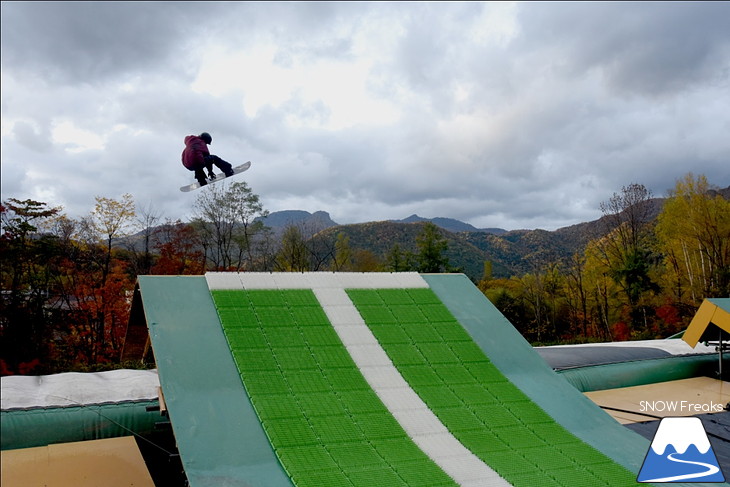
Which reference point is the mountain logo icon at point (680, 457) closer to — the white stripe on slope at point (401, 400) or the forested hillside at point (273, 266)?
the white stripe on slope at point (401, 400)

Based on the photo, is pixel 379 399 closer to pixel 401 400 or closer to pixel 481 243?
pixel 401 400

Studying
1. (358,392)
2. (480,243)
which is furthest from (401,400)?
(480,243)

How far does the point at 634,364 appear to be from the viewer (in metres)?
7.48

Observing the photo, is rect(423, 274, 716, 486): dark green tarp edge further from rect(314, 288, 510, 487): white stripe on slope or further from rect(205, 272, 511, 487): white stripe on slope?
rect(314, 288, 510, 487): white stripe on slope

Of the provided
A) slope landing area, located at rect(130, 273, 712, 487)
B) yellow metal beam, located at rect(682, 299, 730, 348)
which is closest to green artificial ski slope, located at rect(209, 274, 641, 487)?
slope landing area, located at rect(130, 273, 712, 487)

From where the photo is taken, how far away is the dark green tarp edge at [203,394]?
336 cm

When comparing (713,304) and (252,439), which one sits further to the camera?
(713,304)

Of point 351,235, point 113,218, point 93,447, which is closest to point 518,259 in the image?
point 351,235

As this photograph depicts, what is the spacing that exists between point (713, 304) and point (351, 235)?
4675 cm

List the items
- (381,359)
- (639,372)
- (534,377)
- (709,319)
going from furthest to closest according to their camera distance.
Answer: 1. (639,372)
2. (709,319)
3. (534,377)
4. (381,359)

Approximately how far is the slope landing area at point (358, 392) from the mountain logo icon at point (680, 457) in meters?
0.14

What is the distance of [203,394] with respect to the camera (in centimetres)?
396

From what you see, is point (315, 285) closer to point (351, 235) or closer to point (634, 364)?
point (634, 364)

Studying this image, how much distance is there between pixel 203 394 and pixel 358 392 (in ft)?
3.99
